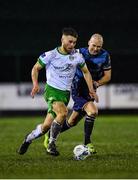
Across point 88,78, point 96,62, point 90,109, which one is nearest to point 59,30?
point 96,62

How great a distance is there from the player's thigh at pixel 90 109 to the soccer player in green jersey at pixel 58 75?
2.16ft

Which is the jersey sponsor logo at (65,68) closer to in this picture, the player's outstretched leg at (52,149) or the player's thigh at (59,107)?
the player's thigh at (59,107)

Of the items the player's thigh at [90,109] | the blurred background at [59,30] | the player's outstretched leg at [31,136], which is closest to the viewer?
the player's outstretched leg at [31,136]

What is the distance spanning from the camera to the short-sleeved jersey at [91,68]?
12.8 metres

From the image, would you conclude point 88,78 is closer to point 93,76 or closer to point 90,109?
point 90,109

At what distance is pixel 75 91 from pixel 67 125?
2.29 feet

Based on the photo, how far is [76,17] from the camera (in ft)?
88.9

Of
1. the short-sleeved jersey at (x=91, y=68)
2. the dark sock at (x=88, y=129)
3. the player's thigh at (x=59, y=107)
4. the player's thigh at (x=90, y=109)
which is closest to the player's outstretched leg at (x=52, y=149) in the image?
the player's thigh at (x=59, y=107)

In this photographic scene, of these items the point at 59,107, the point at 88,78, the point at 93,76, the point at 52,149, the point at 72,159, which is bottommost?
the point at 72,159

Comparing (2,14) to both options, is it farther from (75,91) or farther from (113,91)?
(75,91)

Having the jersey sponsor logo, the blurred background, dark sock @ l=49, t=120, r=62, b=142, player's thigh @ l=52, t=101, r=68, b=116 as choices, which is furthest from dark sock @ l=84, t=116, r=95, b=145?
the blurred background

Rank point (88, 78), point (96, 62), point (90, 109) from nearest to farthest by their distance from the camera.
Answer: point (88, 78) < point (90, 109) < point (96, 62)

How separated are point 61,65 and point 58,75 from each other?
179mm

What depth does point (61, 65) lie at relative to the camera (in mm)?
11812
